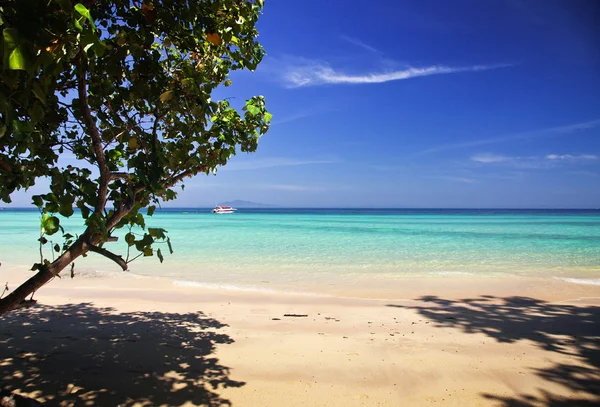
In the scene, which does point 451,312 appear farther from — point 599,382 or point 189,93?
point 189,93

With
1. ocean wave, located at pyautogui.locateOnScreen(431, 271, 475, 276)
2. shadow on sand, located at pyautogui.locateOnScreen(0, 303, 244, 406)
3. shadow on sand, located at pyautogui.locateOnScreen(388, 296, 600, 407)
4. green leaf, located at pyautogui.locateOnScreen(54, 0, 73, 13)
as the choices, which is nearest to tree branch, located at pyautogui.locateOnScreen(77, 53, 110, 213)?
green leaf, located at pyautogui.locateOnScreen(54, 0, 73, 13)

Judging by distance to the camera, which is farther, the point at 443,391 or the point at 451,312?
the point at 451,312

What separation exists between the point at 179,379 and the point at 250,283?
5.95 meters

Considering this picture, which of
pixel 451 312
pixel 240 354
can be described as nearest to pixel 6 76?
pixel 240 354

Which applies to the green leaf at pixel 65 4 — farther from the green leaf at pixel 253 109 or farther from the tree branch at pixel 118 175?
the green leaf at pixel 253 109

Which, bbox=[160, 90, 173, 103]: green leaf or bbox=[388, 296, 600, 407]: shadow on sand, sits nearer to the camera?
bbox=[160, 90, 173, 103]: green leaf

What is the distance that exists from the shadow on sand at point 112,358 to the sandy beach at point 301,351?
0.02 meters

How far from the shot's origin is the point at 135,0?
9.47 ft

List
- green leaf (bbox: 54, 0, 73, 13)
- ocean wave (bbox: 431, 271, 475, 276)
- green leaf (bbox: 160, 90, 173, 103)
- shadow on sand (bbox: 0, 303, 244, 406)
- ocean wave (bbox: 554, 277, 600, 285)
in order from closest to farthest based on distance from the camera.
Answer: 1. green leaf (bbox: 54, 0, 73, 13)
2. green leaf (bbox: 160, 90, 173, 103)
3. shadow on sand (bbox: 0, 303, 244, 406)
4. ocean wave (bbox: 554, 277, 600, 285)
5. ocean wave (bbox: 431, 271, 475, 276)

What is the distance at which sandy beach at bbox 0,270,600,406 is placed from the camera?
3439 millimetres

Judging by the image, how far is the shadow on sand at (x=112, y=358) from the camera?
3355 millimetres

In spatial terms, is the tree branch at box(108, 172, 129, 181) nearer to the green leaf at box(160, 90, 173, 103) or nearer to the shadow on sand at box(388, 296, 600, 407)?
the green leaf at box(160, 90, 173, 103)

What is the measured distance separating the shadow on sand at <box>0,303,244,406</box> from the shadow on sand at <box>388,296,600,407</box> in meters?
2.82

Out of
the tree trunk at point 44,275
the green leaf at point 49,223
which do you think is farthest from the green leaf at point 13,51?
the tree trunk at point 44,275
